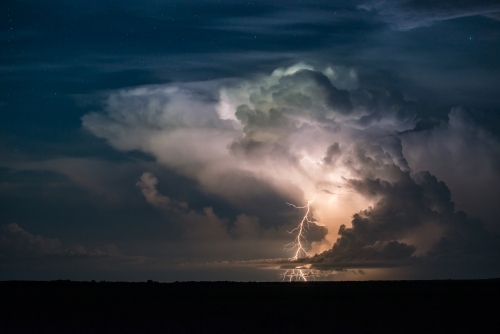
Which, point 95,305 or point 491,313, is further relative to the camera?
point 95,305

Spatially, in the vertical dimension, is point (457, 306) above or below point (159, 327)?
above

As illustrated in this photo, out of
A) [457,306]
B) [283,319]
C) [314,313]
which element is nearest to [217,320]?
[283,319]

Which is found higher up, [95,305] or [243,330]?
[95,305]

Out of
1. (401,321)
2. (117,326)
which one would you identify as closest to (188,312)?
(117,326)

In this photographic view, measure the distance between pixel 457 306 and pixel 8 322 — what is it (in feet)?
167

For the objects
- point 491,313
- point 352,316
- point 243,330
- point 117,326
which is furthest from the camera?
point 491,313

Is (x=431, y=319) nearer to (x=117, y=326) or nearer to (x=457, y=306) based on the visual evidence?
(x=457, y=306)

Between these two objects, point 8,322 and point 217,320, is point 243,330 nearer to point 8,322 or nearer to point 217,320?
point 217,320

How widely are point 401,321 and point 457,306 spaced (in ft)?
72.0

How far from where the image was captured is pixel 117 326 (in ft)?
176

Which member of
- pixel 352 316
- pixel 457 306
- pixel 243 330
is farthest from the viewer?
pixel 457 306

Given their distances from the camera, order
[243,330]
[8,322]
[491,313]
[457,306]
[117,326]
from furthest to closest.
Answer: [457,306] < [491,313] < [8,322] < [117,326] < [243,330]

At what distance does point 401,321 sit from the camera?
188ft

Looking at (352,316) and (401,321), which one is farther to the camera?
(352,316)
